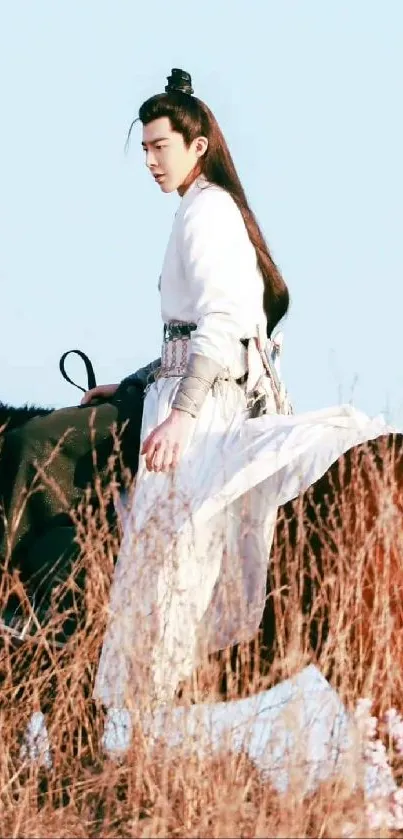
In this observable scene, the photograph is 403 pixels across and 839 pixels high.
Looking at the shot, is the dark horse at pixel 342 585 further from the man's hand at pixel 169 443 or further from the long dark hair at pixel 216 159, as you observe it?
the long dark hair at pixel 216 159

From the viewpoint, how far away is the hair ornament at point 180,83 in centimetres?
546

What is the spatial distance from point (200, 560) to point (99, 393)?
87cm

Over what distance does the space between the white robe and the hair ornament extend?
1.89ft

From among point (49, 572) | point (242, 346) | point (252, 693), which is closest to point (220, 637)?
point (252, 693)

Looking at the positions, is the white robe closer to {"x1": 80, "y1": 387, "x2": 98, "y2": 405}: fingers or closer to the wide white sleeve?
the wide white sleeve

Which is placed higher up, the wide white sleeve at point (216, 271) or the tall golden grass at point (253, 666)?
the wide white sleeve at point (216, 271)

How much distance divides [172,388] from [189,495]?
0.39 m

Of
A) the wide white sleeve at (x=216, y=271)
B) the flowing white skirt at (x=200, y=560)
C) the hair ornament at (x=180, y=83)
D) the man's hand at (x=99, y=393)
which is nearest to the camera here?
the flowing white skirt at (x=200, y=560)

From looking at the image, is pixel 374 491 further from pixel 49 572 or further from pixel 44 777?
pixel 44 777

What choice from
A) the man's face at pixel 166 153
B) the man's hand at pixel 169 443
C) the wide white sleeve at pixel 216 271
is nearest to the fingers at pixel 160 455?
the man's hand at pixel 169 443

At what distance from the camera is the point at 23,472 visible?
5262 mm

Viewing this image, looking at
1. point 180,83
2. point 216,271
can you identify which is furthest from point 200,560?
point 180,83

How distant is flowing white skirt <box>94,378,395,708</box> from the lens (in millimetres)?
4957

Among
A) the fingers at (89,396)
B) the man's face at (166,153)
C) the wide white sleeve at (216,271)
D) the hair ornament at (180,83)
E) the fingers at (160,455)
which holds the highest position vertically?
the hair ornament at (180,83)
